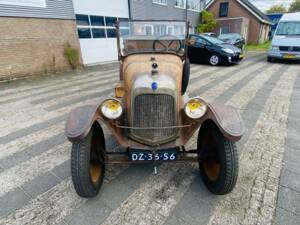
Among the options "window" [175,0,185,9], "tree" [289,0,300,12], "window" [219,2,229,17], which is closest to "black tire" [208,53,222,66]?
"window" [175,0,185,9]

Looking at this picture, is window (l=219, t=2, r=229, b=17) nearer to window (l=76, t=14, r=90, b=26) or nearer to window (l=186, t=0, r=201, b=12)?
window (l=186, t=0, r=201, b=12)

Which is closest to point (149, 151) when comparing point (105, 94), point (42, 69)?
point (105, 94)

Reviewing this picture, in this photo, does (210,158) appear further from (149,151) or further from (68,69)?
(68,69)

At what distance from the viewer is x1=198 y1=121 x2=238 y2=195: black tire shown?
1980mm

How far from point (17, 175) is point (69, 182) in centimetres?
77

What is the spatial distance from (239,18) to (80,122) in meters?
24.7

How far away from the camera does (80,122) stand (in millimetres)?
1963

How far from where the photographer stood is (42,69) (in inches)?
340

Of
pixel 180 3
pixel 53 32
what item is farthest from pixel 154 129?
pixel 180 3

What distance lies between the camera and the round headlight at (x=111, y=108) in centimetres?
211

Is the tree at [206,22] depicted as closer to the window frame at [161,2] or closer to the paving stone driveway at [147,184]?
the window frame at [161,2]

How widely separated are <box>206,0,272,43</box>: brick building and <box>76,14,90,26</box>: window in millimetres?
18006

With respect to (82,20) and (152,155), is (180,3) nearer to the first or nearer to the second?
(82,20)

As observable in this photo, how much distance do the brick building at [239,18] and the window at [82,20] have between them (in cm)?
1801
